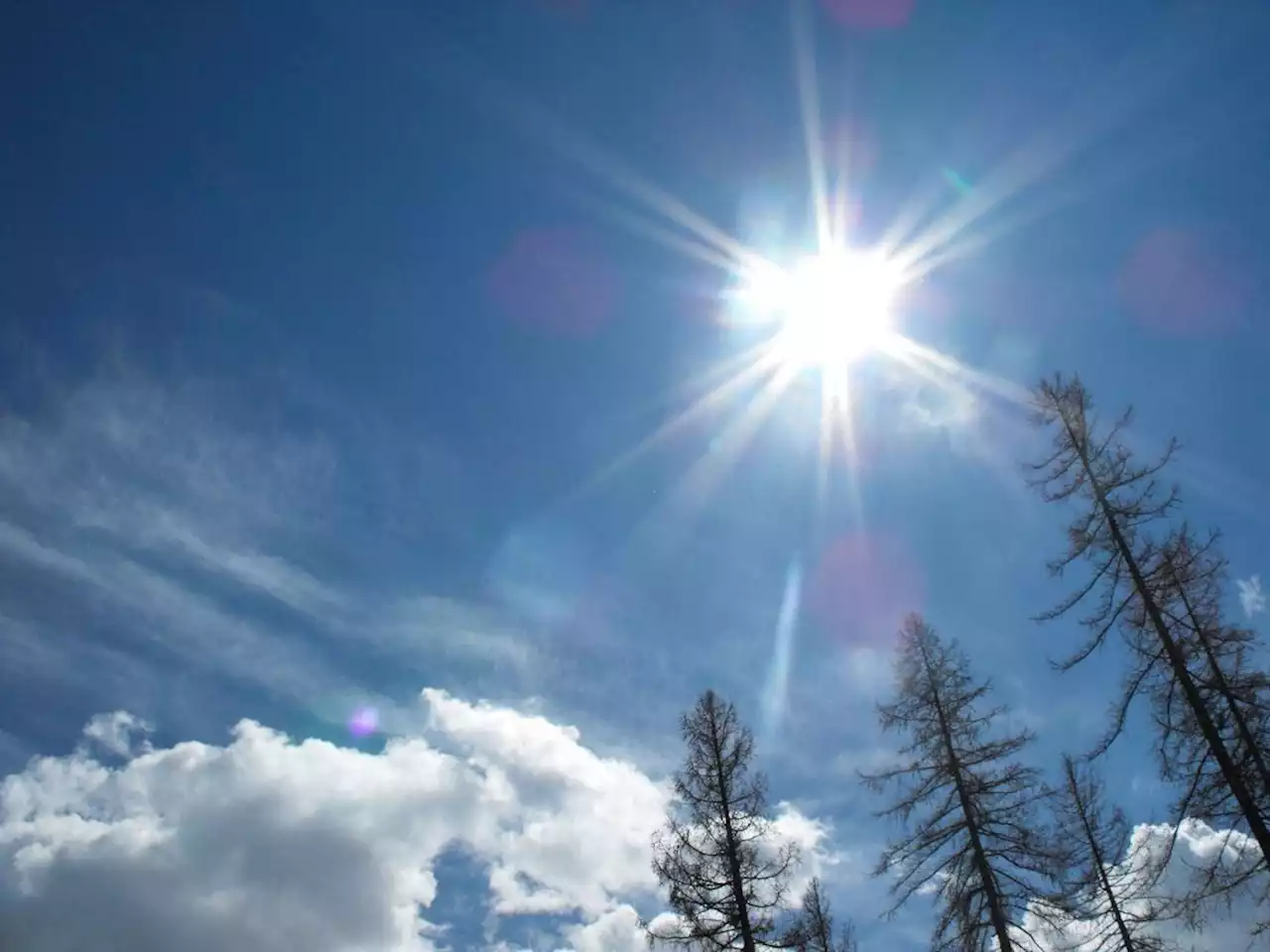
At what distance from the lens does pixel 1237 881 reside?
11.5 m

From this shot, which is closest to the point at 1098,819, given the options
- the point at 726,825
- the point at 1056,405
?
the point at 726,825

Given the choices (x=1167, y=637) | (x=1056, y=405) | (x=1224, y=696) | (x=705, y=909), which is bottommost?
(x=705, y=909)

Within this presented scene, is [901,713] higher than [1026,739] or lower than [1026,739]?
higher

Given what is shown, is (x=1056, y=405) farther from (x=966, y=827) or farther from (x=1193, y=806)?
(x=966, y=827)

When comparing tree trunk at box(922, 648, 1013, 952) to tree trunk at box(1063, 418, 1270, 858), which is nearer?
tree trunk at box(1063, 418, 1270, 858)

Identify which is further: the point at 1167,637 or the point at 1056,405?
the point at 1056,405

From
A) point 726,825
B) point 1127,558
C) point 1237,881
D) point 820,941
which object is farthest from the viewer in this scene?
point 820,941

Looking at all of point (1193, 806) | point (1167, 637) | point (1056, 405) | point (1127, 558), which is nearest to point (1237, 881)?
point (1193, 806)

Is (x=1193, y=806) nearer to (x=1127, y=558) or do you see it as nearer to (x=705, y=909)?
(x=1127, y=558)

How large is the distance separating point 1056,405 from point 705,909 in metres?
12.0

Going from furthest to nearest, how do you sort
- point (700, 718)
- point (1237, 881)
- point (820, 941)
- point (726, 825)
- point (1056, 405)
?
1. point (820, 941)
2. point (700, 718)
3. point (726, 825)
4. point (1056, 405)
5. point (1237, 881)

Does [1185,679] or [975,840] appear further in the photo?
[975,840]

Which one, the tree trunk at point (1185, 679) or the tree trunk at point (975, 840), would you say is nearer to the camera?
the tree trunk at point (1185, 679)

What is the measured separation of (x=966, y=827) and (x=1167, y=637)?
5.37 m
